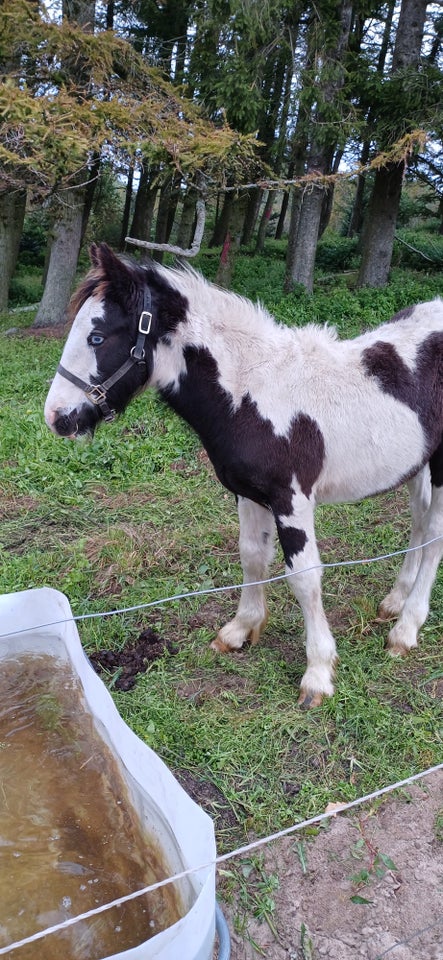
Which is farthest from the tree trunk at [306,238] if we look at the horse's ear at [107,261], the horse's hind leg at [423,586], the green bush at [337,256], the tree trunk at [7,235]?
the horse's ear at [107,261]

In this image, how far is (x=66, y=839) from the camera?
8.46 feet

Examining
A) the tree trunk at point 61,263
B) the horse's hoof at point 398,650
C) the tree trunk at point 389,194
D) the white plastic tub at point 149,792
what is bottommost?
the horse's hoof at point 398,650

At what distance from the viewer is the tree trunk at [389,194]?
11484 mm

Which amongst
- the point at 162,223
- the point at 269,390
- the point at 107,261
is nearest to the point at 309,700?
the point at 269,390

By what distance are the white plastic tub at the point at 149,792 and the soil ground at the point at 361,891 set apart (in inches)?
16.0

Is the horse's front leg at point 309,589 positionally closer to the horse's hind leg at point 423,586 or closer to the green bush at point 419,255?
the horse's hind leg at point 423,586

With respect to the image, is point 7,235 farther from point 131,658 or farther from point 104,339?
point 131,658

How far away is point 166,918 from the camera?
221 centimetres

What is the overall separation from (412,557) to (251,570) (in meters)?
1.15

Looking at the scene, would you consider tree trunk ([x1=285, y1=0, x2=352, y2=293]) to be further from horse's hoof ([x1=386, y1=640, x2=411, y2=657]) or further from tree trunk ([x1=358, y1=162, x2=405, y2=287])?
horse's hoof ([x1=386, y1=640, x2=411, y2=657])

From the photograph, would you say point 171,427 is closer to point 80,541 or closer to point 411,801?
point 80,541

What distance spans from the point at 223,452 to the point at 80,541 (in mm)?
1970

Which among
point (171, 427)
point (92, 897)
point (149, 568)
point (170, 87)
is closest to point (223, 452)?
point (149, 568)

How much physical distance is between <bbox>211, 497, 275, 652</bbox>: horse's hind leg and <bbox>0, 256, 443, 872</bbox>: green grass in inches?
4.3
